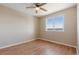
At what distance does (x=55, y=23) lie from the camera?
1.06 metres

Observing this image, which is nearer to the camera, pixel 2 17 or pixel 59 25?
pixel 59 25

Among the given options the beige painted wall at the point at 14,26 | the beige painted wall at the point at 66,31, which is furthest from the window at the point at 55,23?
the beige painted wall at the point at 14,26

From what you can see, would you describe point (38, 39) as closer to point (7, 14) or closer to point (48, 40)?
point (48, 40)

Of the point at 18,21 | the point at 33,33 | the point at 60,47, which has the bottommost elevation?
the point at 60,47

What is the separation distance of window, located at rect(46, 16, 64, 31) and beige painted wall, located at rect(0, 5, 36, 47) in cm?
39

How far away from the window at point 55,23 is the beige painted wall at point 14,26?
389 mm

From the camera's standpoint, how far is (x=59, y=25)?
3.45 feet

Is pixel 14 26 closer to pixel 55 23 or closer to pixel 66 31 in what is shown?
pixel 55 23

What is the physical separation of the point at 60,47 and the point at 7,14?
1455 mm

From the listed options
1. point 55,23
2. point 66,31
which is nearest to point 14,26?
point 55,23

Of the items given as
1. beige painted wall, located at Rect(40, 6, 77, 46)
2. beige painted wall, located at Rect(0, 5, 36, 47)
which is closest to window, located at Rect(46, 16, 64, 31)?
beige painted wall, located at Rect(40, 6, 77, 46)

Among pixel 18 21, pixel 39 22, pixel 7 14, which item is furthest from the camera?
pixel 7 14
